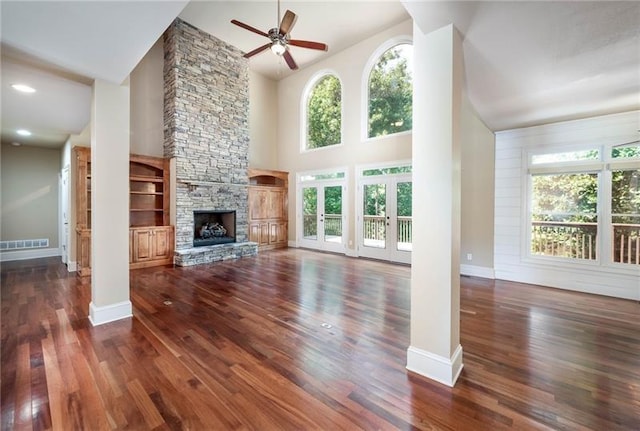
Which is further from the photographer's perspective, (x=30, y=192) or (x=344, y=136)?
(x=344, y=136)

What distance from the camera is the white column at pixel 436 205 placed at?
6.46 ft

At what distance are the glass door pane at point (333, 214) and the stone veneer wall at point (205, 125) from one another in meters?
2.23

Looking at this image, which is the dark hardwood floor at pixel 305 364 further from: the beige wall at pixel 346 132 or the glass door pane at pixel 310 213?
the glass door pane at pixel 310 213

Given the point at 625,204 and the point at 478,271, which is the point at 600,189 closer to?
the point at 625,204

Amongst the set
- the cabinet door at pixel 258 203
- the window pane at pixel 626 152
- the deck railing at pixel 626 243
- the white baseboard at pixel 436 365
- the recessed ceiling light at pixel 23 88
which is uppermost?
A: the recessed ceiling light at pixel 23 88

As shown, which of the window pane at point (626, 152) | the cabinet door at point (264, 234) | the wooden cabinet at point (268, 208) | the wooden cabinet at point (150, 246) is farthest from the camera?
the cabinet door at point (264, 234)

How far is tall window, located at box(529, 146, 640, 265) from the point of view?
386cm

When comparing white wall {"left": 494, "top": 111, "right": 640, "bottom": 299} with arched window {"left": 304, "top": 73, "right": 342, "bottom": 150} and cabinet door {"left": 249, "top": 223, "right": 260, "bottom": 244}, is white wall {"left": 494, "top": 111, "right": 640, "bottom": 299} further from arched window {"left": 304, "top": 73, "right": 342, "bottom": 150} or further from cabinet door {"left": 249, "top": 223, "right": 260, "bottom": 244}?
cabinet door {"left": 249, "top": 223, "right": 260, "bottom": 244}

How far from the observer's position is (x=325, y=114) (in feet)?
26.2

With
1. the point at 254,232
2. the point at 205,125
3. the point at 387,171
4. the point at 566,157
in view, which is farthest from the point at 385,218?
the point at 205,125

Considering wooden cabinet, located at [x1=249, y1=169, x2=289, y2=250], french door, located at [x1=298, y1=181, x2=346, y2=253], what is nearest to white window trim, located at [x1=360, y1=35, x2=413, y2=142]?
french door, located at [x1=298, y1=181, x2=346, y2=253]

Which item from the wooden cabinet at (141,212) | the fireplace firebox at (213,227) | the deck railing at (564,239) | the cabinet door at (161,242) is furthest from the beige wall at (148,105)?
the deck railing at (564,239)

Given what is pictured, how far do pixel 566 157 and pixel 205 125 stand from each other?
728cm

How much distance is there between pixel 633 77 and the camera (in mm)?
2641
